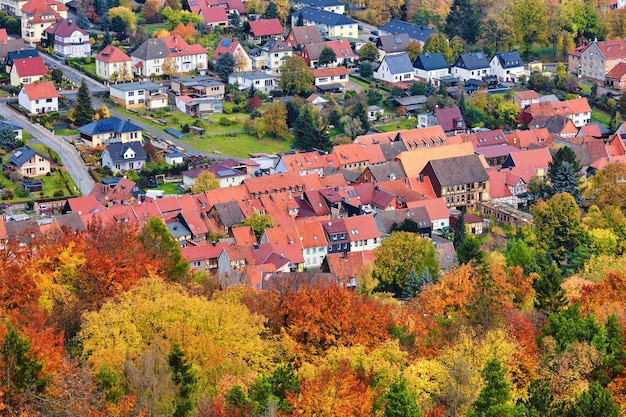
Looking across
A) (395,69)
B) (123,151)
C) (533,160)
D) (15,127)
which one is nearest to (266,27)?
(395,69)

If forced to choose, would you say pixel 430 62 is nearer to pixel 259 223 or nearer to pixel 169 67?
pixel 169 67

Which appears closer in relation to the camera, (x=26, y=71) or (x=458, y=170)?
(x=458, y=170)

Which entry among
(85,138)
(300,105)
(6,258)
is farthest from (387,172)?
(6,258)

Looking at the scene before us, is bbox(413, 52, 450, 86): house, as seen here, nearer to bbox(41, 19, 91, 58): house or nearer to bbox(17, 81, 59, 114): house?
bbox(41, 19, 91, 58): house

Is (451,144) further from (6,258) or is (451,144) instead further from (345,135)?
(6,258)

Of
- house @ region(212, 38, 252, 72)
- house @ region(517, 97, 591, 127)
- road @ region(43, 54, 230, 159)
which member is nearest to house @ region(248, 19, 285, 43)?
house @ region(212, 38, 252, 72)

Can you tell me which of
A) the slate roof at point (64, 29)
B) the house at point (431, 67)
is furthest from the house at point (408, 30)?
the slate roof at point (64, 29)

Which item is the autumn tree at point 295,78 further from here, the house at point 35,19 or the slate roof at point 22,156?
the slate roof at point 22,156
